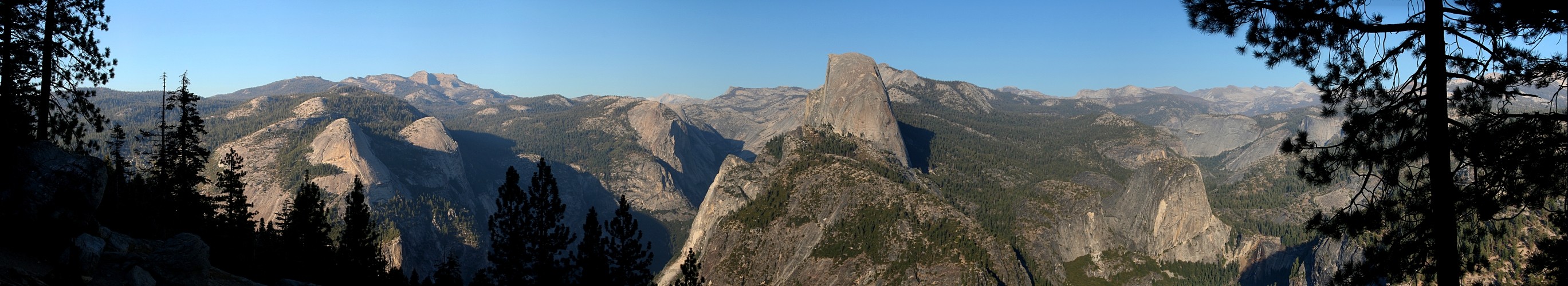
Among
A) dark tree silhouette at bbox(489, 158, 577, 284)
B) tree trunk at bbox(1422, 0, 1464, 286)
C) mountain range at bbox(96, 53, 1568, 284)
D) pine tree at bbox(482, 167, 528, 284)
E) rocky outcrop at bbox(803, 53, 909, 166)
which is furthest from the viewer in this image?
rocky outcrop at bbox(803, 53, 909, 166)

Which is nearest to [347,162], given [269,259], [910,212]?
[910,212]

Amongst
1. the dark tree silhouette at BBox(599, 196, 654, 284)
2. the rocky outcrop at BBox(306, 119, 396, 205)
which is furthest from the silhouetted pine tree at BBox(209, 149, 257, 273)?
the rocky outcrop at BBox(306, 119, 396, 205)

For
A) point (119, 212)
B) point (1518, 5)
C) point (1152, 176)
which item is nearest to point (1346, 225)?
point (1518, 5)

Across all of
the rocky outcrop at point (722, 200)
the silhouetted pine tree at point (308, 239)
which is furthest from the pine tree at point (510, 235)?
the rocky outcrop at point (722, 200)

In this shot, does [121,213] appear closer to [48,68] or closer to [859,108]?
[48,68]

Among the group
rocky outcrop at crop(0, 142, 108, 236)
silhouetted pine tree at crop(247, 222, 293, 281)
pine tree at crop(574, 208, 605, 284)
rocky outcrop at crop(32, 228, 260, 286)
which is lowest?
silhouetted pine tree at crop(247, 222, 293, 281)

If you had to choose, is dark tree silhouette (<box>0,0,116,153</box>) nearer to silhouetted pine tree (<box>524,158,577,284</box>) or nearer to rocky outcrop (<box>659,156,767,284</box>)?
silhouetted pine tree (<box>524,158,577,284</box>)
